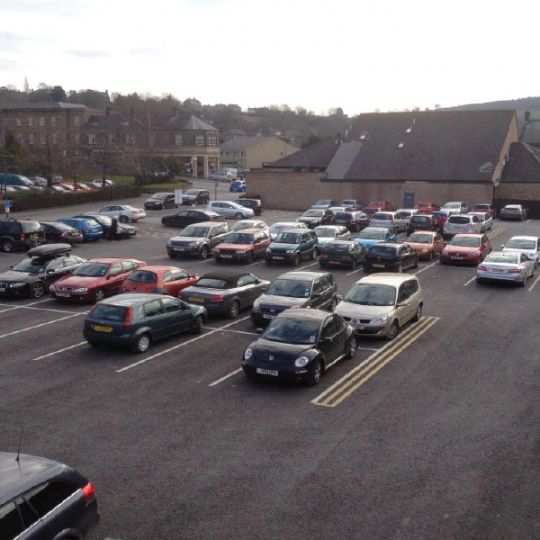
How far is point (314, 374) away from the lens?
15.2 meters

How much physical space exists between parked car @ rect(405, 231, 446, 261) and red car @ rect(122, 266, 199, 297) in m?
14.5

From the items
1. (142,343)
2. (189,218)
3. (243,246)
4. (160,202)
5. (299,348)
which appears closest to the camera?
(299,348)

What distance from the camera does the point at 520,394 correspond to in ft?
49.0

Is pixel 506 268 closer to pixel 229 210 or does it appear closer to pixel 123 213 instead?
pixel 229 210

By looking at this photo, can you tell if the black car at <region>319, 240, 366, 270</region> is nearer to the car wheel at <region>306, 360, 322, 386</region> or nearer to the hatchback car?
the hatchback car

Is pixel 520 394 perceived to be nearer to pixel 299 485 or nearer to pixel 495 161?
pixel 299 485

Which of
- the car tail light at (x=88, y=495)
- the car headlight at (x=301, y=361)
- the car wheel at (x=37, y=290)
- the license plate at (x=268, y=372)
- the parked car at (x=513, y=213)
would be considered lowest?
the parked car at (x=513, y=213)

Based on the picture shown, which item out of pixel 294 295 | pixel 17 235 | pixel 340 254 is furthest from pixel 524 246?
pixel 17 235

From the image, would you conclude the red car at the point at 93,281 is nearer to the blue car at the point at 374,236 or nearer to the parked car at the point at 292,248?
the parked car at the point at 292,248

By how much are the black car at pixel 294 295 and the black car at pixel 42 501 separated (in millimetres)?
11811

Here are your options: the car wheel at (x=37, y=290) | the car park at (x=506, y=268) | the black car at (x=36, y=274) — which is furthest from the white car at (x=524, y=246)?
the car wheel at (x=37, y=290)

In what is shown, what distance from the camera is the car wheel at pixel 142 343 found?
17.6 m

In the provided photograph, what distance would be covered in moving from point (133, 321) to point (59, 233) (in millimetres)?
21738

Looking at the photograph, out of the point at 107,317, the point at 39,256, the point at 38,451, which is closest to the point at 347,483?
the point at 38,451
